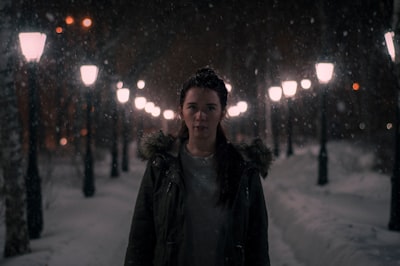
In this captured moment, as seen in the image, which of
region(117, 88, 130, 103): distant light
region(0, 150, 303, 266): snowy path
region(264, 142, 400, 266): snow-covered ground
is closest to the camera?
region(264, 142, 400, 266): snow-covered ground

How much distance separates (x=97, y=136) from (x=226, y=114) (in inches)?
1164

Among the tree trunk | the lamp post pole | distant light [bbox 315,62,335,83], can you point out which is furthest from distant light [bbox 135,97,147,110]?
the tree trunk

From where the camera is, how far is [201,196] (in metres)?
2.91

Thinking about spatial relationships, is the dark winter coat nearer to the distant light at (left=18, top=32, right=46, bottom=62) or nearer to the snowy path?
the snowy path

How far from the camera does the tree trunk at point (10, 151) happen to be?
311 inches

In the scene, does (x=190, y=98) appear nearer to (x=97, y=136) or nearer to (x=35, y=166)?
(x=35, y=166)

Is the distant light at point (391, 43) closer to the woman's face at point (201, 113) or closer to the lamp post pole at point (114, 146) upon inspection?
the woman's face at point (201, 113)

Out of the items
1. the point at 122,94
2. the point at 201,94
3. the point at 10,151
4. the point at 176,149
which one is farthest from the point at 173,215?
the point at 122,94

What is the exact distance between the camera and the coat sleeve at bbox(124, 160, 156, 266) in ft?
9.64

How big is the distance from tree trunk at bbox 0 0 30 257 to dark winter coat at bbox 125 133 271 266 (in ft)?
18.2

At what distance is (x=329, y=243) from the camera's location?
787 centimetres

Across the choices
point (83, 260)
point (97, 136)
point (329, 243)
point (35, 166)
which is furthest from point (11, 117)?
point (97, 136)

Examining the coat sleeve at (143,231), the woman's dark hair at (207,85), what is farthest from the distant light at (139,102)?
the coat sleeve at (143,231)

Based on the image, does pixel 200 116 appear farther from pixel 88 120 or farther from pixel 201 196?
pixel 88 120
